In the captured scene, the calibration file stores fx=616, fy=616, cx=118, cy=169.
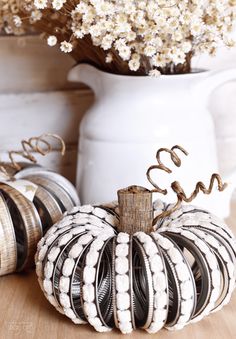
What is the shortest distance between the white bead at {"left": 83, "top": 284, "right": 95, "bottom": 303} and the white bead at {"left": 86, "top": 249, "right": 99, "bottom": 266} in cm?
2

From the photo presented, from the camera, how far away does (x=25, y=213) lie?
73cm

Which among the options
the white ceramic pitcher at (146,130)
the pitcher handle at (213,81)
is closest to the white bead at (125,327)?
the white ceramic pitcher at (146,130)

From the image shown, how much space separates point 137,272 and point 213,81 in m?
0.33

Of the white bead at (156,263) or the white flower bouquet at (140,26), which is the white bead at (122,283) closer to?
the white bead at (156,263)

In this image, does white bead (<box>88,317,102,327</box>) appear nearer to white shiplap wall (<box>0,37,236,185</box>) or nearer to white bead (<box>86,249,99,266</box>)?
white bead (<box>86,249,99,266</box>)

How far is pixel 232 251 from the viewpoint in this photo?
62 cm

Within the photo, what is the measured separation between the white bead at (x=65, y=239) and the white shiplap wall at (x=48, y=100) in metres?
0.39

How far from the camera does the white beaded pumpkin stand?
0.58m

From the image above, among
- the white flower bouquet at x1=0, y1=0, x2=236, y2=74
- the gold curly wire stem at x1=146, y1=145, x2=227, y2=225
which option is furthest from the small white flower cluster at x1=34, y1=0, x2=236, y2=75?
the gold curly wire stem at x1=146, y1=145, x2=227, y2=225

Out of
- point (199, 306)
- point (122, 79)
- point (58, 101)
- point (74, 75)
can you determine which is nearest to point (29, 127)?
point (58, 101)

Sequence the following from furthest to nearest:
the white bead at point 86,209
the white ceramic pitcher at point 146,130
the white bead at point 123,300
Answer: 1. the white ceramic pitcher at point 146,130
2. the white bead at point 86,209
3. the white bead at point 123,300

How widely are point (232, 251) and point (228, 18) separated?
29 centimetres

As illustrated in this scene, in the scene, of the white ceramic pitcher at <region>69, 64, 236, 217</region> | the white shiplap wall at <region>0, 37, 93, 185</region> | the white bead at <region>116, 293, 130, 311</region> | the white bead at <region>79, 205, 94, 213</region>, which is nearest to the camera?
the white bead at <region>116, 293, 130, 311</region>

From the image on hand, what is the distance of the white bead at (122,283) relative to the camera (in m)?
0.57
